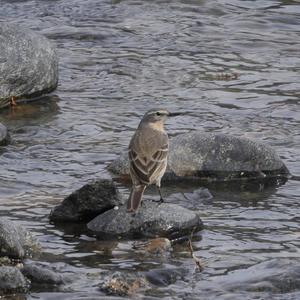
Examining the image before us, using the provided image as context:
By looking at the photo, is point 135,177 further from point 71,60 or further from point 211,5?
point 211,5

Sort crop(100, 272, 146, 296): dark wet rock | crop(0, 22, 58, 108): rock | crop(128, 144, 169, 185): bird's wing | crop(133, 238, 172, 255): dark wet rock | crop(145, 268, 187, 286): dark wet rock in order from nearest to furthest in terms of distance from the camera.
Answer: crop(100, 272, 146, 296): dark wet rock, crop(145, 268, 187, 286): dark wet rock, crop(133, 238, 172, 255): dark wet rock, crop(128, 144, 169, 185): bird's wing, crop(0, 22, 58, 108): rock

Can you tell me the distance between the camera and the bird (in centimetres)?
1073

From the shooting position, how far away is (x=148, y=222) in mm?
10453

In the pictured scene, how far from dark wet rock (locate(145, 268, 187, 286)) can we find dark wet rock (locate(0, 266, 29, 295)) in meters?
0.97

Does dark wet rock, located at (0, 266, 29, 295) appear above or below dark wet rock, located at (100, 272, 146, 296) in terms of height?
above

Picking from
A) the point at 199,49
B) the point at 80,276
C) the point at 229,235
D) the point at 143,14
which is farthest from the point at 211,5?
the point at 80,276

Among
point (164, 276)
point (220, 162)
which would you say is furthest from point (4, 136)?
point (164, 276)

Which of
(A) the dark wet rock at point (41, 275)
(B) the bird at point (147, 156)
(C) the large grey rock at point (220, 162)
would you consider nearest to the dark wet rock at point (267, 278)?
(A) the dark wet rock at point (41, 275)

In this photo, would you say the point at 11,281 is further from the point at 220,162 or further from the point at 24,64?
the point at 24,64

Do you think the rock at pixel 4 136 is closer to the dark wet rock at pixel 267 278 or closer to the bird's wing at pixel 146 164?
the bird's wing at pixel 146 164

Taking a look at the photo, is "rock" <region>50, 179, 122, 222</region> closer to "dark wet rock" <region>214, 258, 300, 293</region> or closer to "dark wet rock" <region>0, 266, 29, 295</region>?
"dark wet rock" <region>214, 258, 300, 293</region>

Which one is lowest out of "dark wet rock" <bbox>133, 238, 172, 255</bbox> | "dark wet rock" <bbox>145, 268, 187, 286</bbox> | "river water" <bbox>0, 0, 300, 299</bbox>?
"river water" <bbox>0, 0, 300, 299</bbox>

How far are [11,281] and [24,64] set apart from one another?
281 inches

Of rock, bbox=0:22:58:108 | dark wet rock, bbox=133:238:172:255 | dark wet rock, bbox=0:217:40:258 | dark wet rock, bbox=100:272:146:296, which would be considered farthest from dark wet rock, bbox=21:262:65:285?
rock, bbox=0:22:58:108
